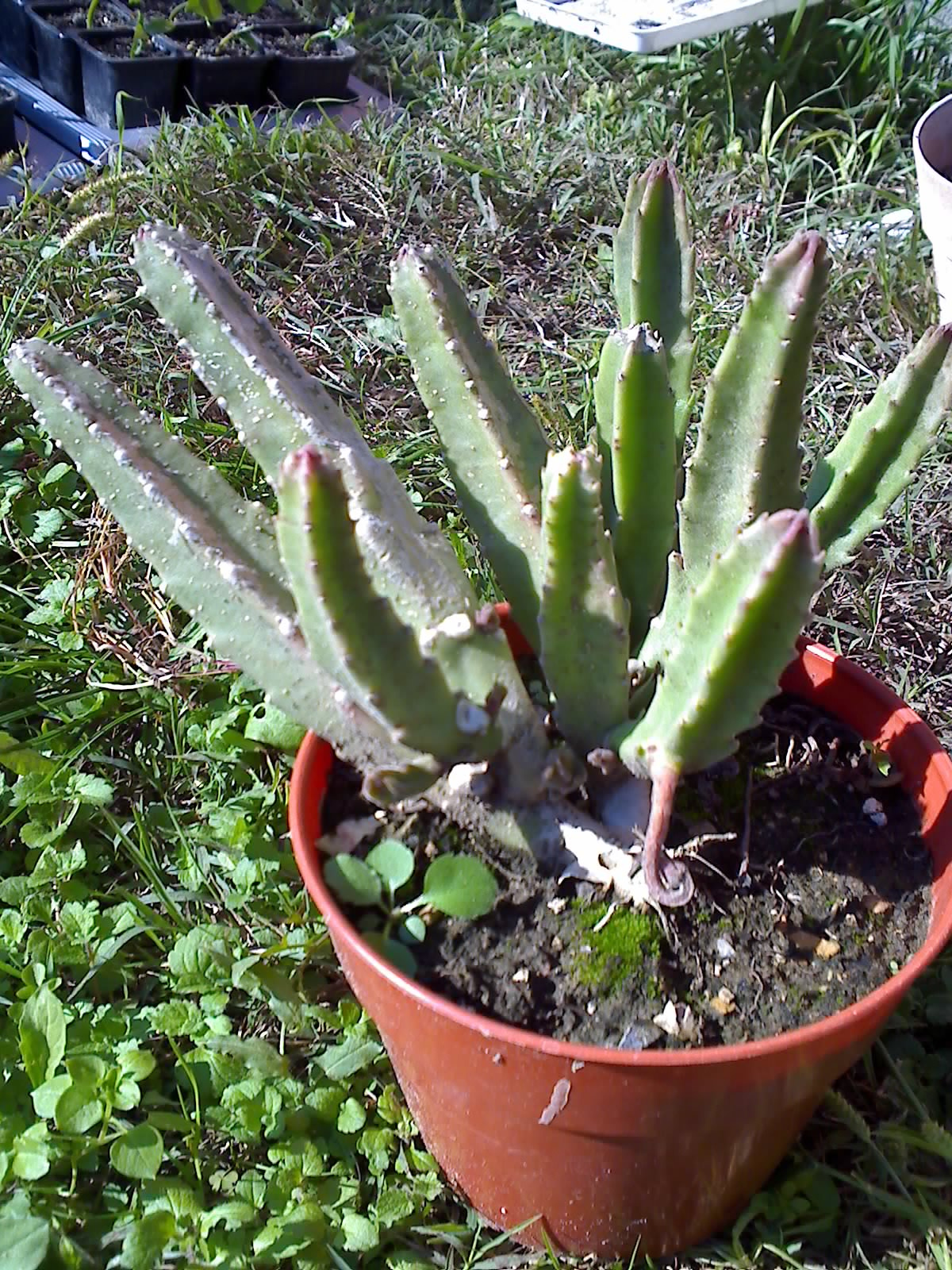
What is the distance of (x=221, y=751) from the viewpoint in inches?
64.9

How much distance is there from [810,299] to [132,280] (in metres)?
1.70

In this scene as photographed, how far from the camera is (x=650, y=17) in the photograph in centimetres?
290

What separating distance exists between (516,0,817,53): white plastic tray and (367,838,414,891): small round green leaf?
2277 mm

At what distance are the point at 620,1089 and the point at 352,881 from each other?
1.02 ft

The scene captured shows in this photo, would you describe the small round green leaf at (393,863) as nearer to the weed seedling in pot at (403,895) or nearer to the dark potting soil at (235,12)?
the weed seedling in pot at (403,895)

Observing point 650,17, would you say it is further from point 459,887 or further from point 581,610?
point 459,887

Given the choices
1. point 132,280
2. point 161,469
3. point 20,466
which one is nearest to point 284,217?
point 132,280

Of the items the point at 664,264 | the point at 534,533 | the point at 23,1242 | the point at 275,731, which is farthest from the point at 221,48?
the point at 23,1242

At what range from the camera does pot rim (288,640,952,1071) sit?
951 millimetres

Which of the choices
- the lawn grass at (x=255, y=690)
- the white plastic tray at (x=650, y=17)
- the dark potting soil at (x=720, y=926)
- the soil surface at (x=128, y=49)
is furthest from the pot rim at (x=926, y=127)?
the soil surface at (x=128, y=49)

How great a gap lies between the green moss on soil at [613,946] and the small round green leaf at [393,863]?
0.17 meters

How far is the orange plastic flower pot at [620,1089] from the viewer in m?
0.97

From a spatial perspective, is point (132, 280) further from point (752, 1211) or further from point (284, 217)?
point (752, 1211)

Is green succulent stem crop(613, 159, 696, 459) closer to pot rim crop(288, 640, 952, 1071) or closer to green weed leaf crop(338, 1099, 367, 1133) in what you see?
pot rim crop(288, 640, 952, 1071)
